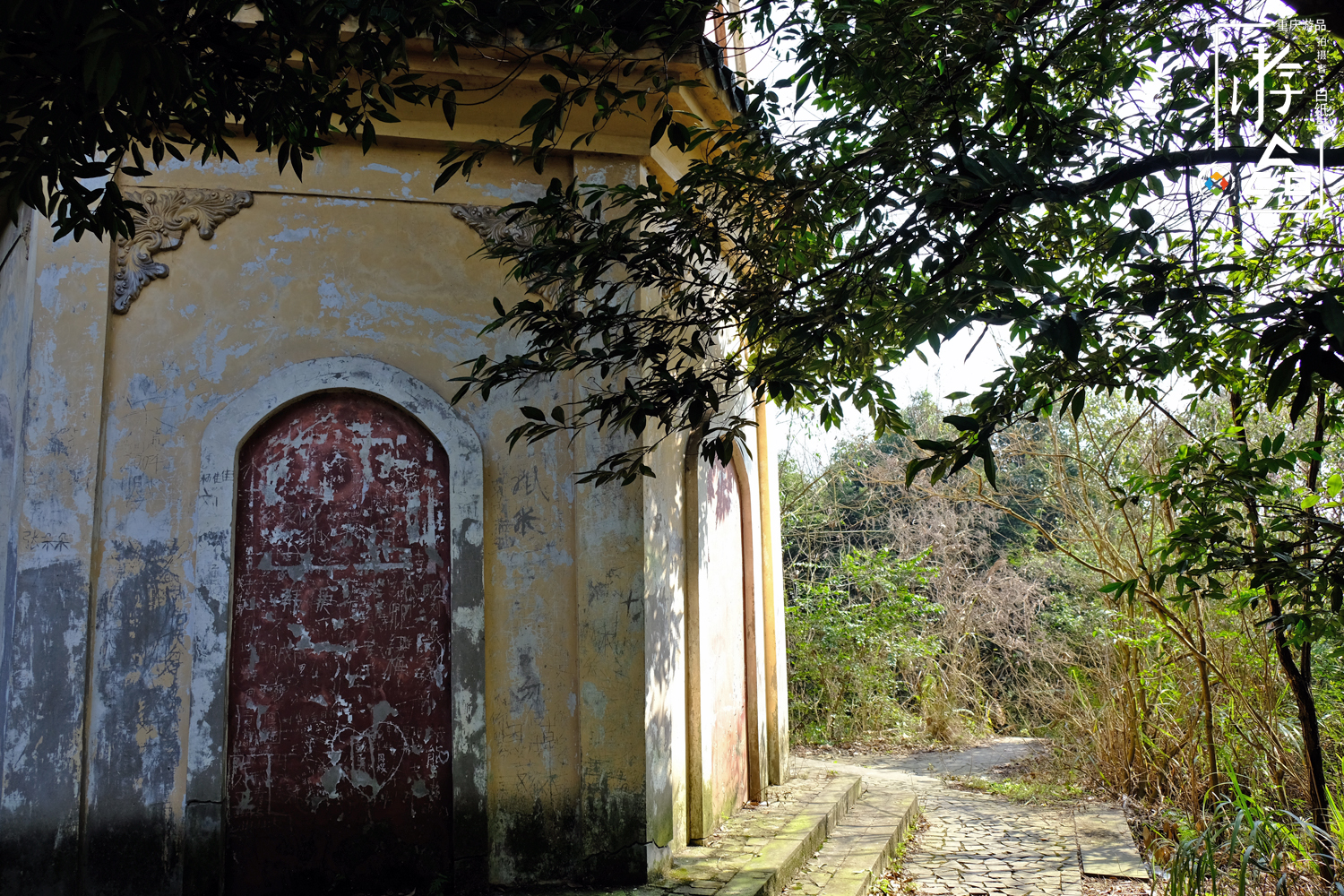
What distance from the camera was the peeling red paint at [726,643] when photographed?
5.81m

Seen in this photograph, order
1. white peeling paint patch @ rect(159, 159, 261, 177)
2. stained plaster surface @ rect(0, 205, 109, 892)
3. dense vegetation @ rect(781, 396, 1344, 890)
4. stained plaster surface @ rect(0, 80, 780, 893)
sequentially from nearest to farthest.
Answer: stained plaster surface @ rect(0, 205, 109, 892) → stained plaster surface @ rect(0, 80, 780, 893) → white peeling paint patch @ rect(159, 159, 261, 177) → dense vegetation @ rect(781, 396, 1344, 890)

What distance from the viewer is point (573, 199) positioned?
3986 mm

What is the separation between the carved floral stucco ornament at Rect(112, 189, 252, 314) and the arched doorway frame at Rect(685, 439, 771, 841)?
3.03 metres

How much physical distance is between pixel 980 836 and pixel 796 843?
2004 mm

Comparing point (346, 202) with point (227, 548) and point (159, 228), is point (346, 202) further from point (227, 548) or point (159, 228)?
point (227, 548)

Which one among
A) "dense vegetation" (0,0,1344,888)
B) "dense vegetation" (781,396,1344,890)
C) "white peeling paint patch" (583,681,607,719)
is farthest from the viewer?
"dense vegetation" (781,396,1344,890)

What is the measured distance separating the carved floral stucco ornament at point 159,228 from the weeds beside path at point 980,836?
533 centimetres

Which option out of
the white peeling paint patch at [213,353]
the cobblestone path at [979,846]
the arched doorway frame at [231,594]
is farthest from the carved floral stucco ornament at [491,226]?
the cobblestone path at [979,846]

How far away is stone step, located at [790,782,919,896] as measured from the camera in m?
4.93

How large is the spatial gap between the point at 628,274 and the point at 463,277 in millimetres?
902

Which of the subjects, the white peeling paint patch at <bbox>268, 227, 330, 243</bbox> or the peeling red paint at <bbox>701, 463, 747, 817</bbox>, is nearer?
the white peeling paint patch at <bbox>268, 227, 330, 243</bbox>

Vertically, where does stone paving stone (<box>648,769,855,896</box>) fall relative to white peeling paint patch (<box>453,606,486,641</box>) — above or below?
below

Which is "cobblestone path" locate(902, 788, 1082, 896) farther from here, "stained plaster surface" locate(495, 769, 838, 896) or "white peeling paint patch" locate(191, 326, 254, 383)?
"white peeling paint patch" locate(191, 326, 254, 383)

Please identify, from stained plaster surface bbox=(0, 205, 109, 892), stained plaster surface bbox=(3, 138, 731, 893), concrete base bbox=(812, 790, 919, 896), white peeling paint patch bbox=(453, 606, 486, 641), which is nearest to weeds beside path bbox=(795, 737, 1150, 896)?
concrete base bbox=(812, 790, 919, 896)
